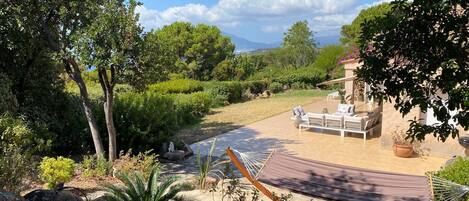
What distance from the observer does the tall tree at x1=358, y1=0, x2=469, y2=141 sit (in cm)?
343

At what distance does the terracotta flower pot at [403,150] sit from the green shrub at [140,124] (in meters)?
6.60

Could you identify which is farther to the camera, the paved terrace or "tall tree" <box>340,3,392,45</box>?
"tall tree" <box>340,3,392,45</box>

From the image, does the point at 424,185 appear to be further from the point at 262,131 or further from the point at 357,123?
the point at 262,131

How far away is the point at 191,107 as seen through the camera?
20703 mm

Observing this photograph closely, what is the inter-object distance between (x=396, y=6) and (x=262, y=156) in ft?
19.5

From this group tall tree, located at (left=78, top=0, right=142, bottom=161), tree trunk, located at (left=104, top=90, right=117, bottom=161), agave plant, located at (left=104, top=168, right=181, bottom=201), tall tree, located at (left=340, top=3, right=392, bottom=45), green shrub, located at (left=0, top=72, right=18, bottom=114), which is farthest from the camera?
tall tree, located at (left=340, top=3, right=392, bottom=45)

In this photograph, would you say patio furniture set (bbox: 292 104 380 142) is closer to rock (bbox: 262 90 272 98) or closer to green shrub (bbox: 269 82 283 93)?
rock (bbox: 262 90 272 98)

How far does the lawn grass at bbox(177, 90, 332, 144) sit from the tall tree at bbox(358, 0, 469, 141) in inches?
437

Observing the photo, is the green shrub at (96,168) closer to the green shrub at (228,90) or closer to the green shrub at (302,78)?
the green shrub at (228,90)

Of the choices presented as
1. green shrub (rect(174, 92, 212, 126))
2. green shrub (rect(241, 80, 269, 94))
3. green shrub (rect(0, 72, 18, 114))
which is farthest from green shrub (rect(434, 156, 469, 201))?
green shrub (rect(241, 80, 269, 94))

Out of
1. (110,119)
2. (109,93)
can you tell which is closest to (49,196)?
(109,93)

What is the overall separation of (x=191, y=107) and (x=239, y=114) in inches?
95.3

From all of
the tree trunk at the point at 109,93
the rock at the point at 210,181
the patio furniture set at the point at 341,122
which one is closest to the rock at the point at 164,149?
the tree trunk at the point at 109,93

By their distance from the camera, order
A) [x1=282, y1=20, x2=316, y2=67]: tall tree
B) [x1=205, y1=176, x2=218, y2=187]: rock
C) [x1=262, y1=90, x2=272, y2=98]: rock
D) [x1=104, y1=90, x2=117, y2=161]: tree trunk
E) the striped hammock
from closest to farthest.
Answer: the striped hammock → [x1=205, y1=176, x2=218, y2=187]: rock → [x1=104, y1=90, x2=117, y2=161]: tree trunk → [x1=262, y1=90, x2=272, y2=98]: rock → [x1=282, y1=20, x2=316, y2=67]: tall tree
